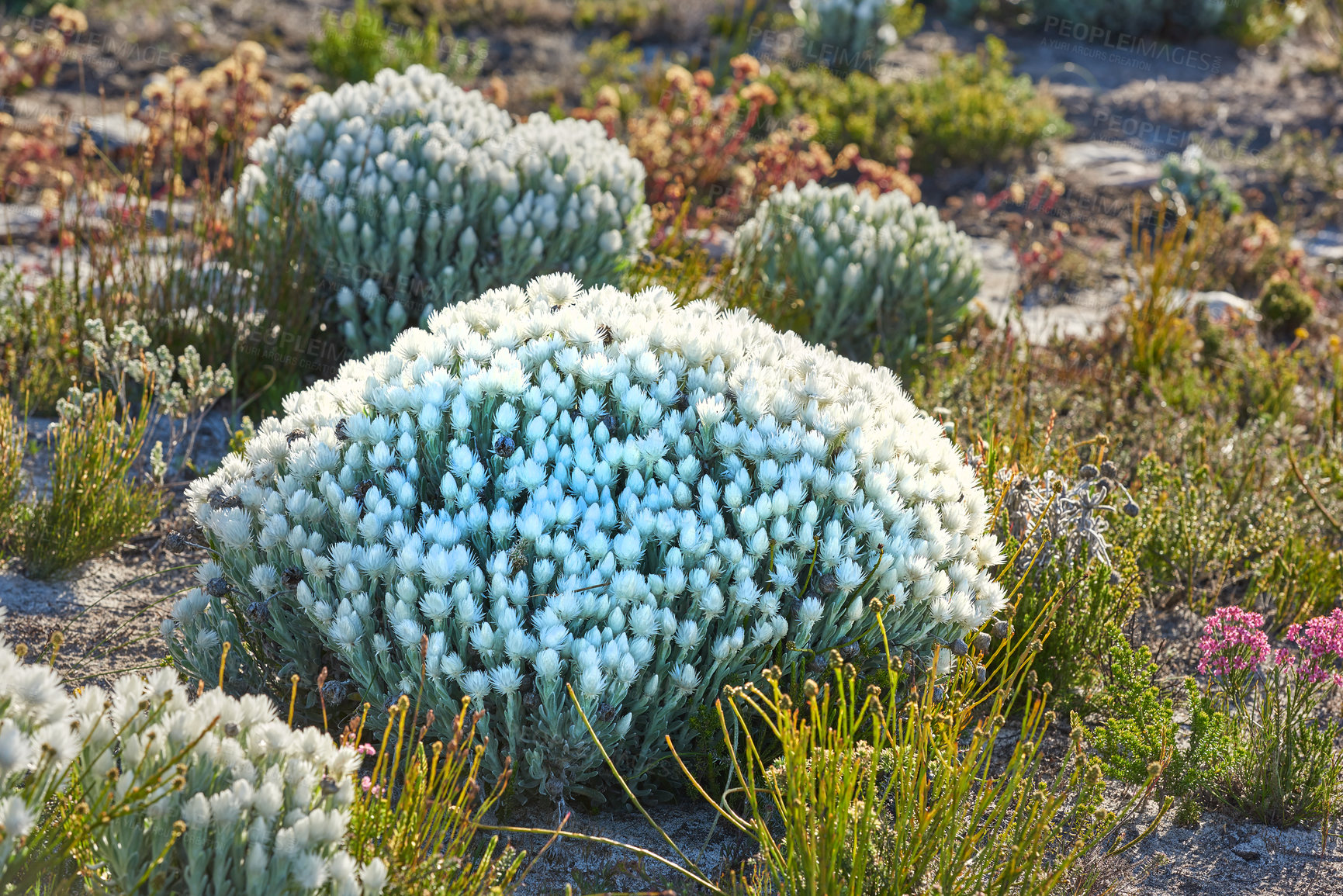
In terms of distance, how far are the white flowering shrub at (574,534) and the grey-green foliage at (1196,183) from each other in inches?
273

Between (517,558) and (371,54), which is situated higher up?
(371,54)

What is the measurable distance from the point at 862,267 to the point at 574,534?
3.22m

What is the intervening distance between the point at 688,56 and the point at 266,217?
816 cm

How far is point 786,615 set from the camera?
108 inches

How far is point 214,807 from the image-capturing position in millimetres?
1783

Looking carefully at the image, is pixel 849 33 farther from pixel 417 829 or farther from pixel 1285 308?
pixel 417 829

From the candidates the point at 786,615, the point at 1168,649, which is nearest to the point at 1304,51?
the point at 1168,649

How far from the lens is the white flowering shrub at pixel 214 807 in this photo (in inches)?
70.4

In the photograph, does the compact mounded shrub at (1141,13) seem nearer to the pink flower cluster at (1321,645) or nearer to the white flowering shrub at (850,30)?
the white flowering shrub at (850,30)

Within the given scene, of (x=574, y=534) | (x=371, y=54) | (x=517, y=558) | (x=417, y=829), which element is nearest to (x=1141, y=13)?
(x=371, y=54)

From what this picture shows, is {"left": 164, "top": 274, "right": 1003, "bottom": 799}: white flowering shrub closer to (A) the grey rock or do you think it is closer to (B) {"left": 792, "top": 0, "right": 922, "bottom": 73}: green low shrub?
(A) the grey rock

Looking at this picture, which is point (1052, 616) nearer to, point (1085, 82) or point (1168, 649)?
point (1168, 649)

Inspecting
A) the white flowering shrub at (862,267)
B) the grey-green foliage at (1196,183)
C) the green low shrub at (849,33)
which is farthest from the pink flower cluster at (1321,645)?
the green low shrub at (849,33)

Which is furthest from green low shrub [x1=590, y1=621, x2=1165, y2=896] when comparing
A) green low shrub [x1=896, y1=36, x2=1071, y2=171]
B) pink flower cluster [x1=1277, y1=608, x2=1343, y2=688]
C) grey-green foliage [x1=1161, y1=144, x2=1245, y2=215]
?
green low shrub [x1=896, y1=36, x2=1071, y2=171]
